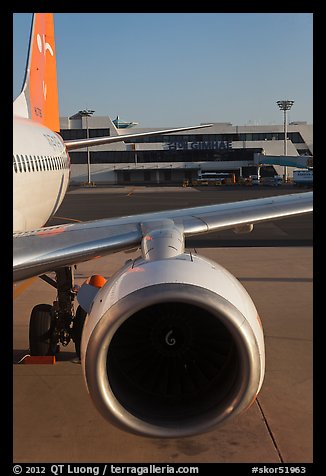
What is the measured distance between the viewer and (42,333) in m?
8.20

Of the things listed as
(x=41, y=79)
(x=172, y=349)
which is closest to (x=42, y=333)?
(x=172, y=349)

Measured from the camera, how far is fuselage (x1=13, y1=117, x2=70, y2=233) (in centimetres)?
721

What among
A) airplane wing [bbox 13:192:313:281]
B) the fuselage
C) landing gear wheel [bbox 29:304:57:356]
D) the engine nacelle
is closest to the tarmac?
landing gear wheel [bbox 29:304:57:356]

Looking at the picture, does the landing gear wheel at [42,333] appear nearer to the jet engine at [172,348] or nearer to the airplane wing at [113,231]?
the airplane wing at [113,231]

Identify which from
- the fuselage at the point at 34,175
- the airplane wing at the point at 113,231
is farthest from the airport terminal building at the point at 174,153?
the airplane wing at the point at 113,231

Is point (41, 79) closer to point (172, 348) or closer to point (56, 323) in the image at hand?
point (56, 323)

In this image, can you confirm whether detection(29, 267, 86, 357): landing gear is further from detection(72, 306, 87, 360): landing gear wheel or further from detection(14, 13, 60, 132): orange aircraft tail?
detection(14, 13, 60, 132): orange aircraft tail

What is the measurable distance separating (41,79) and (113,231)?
289 inches

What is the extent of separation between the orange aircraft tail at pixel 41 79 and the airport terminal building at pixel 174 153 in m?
62.4

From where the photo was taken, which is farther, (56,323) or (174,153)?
(174,153)

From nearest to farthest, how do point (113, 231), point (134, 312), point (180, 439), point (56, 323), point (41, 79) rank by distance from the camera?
1. point (134, 312)
2. point (180, 439)
3. point (113, 231)
4. point (56, 323)
5. point (41, 79)
